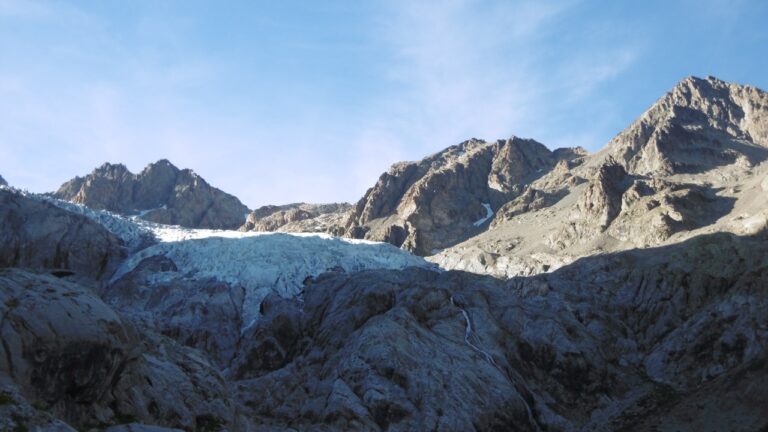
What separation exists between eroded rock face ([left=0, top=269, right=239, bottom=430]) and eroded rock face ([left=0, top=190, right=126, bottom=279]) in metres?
77.2

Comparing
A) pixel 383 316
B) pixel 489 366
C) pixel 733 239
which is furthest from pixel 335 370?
pixel 733 239

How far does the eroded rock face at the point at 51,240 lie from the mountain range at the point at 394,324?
12.3 inches

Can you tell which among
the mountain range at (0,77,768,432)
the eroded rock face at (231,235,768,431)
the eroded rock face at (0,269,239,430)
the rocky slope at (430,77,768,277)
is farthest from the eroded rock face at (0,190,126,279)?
the eroded rock face at (0,269,239,430)

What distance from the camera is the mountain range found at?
36.3m

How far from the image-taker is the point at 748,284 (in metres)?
83.7

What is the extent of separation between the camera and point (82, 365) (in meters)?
33.6

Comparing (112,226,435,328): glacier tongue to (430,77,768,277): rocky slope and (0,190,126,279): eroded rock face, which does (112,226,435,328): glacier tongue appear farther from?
(430,77,768,277): rocky slope

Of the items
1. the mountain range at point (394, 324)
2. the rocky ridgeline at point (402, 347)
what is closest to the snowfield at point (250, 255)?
the mountain range at point (394, 324)

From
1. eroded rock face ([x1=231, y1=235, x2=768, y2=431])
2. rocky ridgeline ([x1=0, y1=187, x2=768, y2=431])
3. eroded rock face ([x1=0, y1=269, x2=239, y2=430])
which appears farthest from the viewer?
eroded rock face ([x1=231, y1=235, x2=768, y2=431])

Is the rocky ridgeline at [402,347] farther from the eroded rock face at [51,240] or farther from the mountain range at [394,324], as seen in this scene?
the eroded rock face at [51,240]

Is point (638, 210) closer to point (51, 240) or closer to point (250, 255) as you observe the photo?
point (250, 255)

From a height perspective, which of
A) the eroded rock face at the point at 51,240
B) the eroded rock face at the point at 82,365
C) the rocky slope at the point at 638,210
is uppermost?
the rocky slope at the point at 638,210

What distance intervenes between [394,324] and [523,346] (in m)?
20.3

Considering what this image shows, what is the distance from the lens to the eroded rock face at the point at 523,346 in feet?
200
